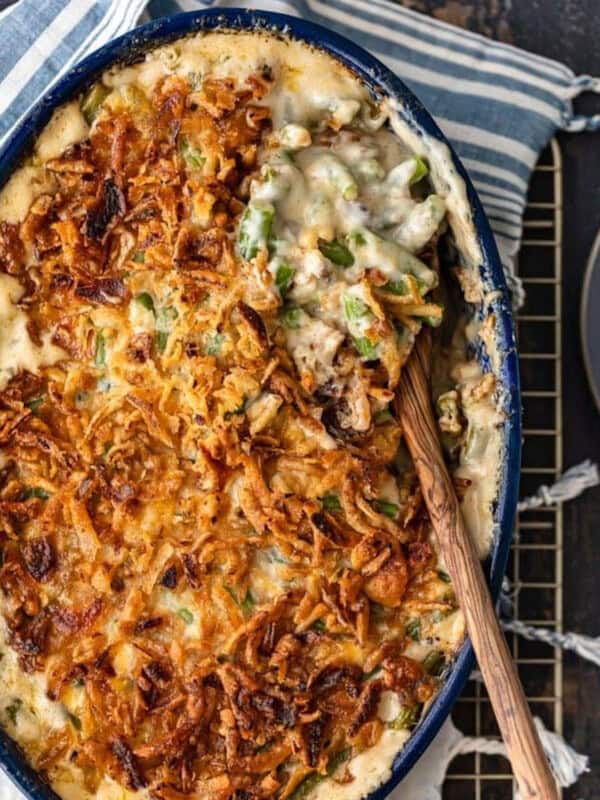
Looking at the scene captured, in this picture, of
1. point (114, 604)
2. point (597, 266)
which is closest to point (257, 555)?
point (114, 604)

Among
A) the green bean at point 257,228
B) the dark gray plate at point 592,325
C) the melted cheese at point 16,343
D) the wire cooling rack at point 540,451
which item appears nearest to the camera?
the green bean at point 257,228

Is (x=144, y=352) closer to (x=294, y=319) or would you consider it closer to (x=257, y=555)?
(x=294, y=319)

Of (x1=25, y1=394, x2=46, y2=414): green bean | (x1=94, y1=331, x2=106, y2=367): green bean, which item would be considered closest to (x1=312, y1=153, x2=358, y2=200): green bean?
(x1=94, y1=331, x2=106, y2=367): green bean

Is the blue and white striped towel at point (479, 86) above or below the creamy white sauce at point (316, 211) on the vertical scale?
above

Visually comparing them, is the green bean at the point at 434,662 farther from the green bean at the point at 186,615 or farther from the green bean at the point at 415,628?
the green bean at the point at 186,615

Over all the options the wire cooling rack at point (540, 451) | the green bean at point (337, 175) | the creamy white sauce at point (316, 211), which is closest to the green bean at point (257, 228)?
the creamy white sauce at point (316, 211)

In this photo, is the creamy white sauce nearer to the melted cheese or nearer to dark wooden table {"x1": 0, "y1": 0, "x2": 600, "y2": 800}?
the melted cheese
